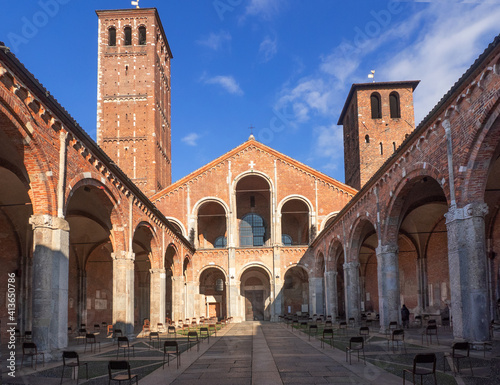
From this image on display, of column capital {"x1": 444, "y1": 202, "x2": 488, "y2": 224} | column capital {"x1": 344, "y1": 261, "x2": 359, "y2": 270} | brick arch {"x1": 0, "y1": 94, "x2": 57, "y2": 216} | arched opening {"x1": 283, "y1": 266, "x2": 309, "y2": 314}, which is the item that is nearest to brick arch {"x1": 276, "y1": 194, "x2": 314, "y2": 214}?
arched opening {"x1": 283, "y1": 266, "x2": 309, "y2": 314}

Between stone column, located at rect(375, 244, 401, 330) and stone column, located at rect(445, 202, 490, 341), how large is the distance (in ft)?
20.2

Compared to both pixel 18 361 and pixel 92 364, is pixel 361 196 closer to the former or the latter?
pixel 92 364

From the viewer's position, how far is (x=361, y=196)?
21594mm

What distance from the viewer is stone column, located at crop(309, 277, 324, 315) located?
32.8 m

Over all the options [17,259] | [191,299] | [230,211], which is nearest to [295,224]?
[230,211]

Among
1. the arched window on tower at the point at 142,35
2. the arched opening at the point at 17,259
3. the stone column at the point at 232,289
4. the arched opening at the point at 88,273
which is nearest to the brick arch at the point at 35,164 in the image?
the arched opening at the point at 17,259

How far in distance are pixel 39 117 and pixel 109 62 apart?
34101 millimetres

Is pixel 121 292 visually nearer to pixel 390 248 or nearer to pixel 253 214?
pixel 390 248

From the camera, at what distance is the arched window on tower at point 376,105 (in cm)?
4234

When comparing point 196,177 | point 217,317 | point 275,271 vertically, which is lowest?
point 217,317

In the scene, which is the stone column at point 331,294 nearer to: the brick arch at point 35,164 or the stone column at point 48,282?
the stone column at point 48,282

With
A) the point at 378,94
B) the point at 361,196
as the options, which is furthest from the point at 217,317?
the point at 378,94

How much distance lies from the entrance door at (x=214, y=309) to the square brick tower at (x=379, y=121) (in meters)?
15.6

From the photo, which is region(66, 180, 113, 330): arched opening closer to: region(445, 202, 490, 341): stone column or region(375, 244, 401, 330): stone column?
region(375, 244, 401, 330): stone column
